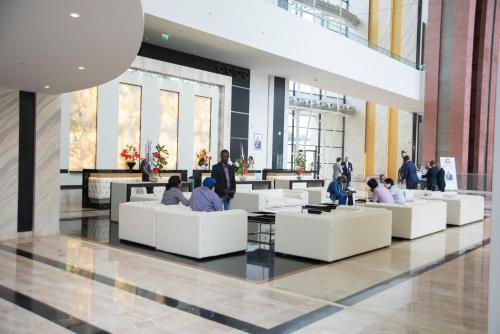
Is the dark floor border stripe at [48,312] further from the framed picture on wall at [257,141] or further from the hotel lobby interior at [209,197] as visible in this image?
the framed picture on wall at [257,141]

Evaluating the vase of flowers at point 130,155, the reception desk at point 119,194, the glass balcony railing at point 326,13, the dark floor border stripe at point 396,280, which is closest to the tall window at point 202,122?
the vase of flowers at point 130,155

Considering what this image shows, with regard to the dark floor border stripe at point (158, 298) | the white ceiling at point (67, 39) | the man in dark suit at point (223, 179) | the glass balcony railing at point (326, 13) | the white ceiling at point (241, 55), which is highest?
the glass balcony railing at point (326, 13)

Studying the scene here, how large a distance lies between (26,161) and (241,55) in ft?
36.1

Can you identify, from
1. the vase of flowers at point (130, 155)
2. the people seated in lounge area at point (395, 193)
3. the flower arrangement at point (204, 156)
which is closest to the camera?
the people seated in lounge area at point (395, 193)

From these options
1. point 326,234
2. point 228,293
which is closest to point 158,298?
point 228,293

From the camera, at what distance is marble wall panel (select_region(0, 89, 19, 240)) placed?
320 inches

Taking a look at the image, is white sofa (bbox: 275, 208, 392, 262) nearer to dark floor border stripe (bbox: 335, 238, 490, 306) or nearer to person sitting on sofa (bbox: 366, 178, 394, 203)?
dark floor border stripe (bbox: 335, 238, 490, 306)

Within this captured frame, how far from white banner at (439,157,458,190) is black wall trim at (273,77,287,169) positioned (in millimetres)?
7206

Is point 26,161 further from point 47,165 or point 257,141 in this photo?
point 257,141

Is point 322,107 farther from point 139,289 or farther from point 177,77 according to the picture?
point 139,289

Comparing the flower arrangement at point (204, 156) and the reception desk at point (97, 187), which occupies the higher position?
the flower arrangement at point (204, 156)

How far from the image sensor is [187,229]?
7.14 m

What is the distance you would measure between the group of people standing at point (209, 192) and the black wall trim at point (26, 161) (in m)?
2.35

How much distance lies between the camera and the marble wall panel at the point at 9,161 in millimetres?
8141
